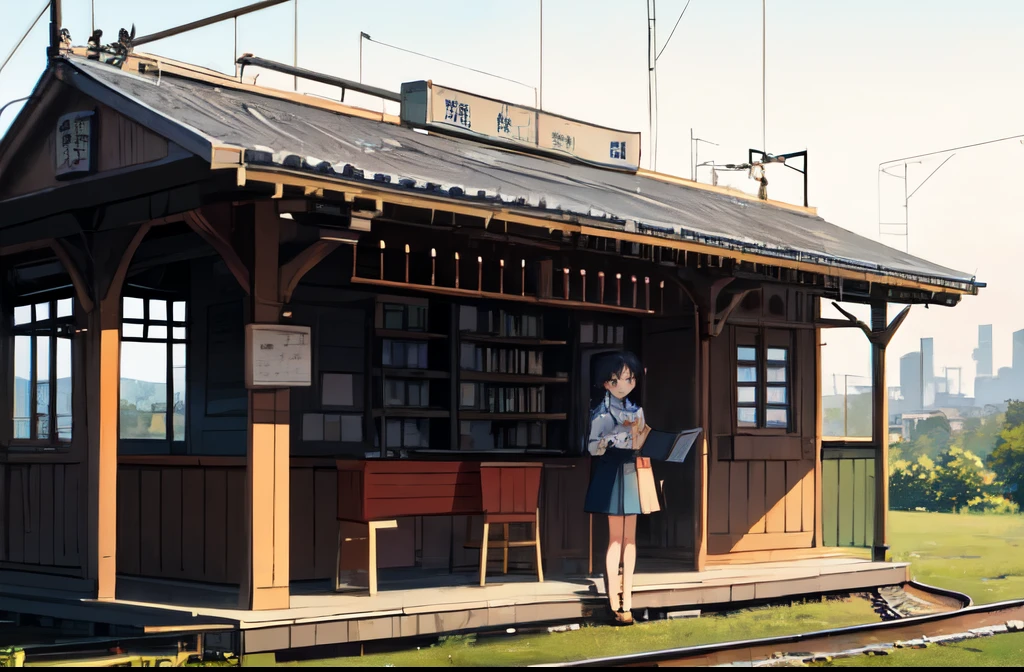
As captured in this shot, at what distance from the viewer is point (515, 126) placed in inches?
510

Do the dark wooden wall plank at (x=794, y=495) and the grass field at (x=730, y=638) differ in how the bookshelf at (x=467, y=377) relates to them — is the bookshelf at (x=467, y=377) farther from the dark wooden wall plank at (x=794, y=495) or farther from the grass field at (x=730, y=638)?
the dark wooden wall plank at (x=794, y=495)

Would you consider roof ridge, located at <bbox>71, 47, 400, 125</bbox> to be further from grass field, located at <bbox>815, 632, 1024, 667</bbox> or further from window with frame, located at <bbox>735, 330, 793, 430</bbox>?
grass field, located at <bbox>815, 632, 1024, 667</bbox>

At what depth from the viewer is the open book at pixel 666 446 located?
966 centimetres

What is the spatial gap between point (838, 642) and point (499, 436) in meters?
3.83

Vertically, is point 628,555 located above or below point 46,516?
below

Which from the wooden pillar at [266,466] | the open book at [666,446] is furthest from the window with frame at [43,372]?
the open book at [666,446]

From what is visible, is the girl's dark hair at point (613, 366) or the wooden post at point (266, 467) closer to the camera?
the wooden post at point (266, 467)

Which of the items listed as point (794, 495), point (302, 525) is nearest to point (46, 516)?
point (302, 525)

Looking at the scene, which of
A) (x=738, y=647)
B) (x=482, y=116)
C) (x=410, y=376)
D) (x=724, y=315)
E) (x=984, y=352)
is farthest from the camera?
(x=984, y=352)

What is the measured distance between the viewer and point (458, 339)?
37.6 feet

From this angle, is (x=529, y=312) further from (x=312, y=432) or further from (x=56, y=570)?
(x=56, y=570)

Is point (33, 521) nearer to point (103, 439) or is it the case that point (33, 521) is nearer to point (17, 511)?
point (17, 511)

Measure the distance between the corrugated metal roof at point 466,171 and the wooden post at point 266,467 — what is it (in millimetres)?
670

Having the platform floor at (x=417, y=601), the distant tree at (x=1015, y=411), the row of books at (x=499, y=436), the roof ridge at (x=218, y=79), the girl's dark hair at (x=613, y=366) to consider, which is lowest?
the platform floor at (x=417, y=601)
